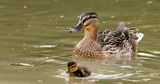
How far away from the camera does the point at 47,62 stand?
37.5 feet

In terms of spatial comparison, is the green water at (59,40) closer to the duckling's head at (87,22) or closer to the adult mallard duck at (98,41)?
the adult mallard duck at (98,41)

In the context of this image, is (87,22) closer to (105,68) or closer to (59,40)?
(59,40)

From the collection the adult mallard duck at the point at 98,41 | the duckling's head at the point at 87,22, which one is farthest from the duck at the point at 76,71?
the duckling's head at the point at 87,22

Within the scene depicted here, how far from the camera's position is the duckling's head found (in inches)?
502

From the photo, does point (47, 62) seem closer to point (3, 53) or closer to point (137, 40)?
point (3, 53)

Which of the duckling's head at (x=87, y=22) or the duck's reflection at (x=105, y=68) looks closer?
the duck's reflection at (x=105, y=68)

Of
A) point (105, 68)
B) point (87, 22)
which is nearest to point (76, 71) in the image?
point (105, 68)

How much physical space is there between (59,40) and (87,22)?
776 millimetres

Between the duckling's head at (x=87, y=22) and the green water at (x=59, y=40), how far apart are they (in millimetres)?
478

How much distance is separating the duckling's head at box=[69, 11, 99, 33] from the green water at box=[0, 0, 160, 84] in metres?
0.48

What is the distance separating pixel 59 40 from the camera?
13344 millimetres

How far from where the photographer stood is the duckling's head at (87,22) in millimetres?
12742

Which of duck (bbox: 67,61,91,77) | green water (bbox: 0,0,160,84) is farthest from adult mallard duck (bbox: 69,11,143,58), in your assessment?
duck (bbox: 67,61,91,77)

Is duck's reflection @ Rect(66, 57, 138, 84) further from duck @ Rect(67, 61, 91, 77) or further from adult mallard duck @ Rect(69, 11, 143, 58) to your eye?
adult mallard duck @ Rect(69, 11, 143, 58)
